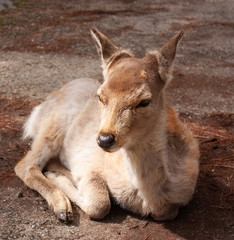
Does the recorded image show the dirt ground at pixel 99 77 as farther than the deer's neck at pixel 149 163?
Yes

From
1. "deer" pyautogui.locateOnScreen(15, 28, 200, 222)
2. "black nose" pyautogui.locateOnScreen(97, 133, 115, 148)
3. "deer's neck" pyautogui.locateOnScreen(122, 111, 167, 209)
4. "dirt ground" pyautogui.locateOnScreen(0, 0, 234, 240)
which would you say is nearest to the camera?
"black nose" pyautogui.locateOnScreen(97, 133, 115, 148)

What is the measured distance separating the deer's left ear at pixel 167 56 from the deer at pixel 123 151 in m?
0.01

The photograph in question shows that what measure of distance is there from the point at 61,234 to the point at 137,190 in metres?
0.91

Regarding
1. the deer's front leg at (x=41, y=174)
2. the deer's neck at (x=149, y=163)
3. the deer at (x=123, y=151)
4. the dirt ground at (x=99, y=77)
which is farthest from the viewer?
the deer's front leg at (x=41, y=174)

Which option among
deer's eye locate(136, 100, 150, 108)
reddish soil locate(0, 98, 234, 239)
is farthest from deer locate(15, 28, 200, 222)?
reddish soil locate(0, 98, 234, 239)

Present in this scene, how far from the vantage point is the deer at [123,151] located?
365 centimetres

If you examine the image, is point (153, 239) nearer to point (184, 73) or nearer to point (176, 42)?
point (176, 42)

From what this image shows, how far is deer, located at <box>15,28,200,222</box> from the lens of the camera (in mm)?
3652

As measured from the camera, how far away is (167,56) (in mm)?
4074

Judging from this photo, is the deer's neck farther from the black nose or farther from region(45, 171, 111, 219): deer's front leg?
the black nose

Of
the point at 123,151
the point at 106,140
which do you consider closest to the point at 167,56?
the point at 123,151

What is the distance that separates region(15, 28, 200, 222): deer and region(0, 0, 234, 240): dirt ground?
7.8 inches

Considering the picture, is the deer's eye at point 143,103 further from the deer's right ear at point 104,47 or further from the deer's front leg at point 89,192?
the deer's front leg at point 89,192

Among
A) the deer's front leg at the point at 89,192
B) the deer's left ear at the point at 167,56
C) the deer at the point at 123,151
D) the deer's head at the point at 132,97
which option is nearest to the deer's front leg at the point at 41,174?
the deer at the point at 123,151
